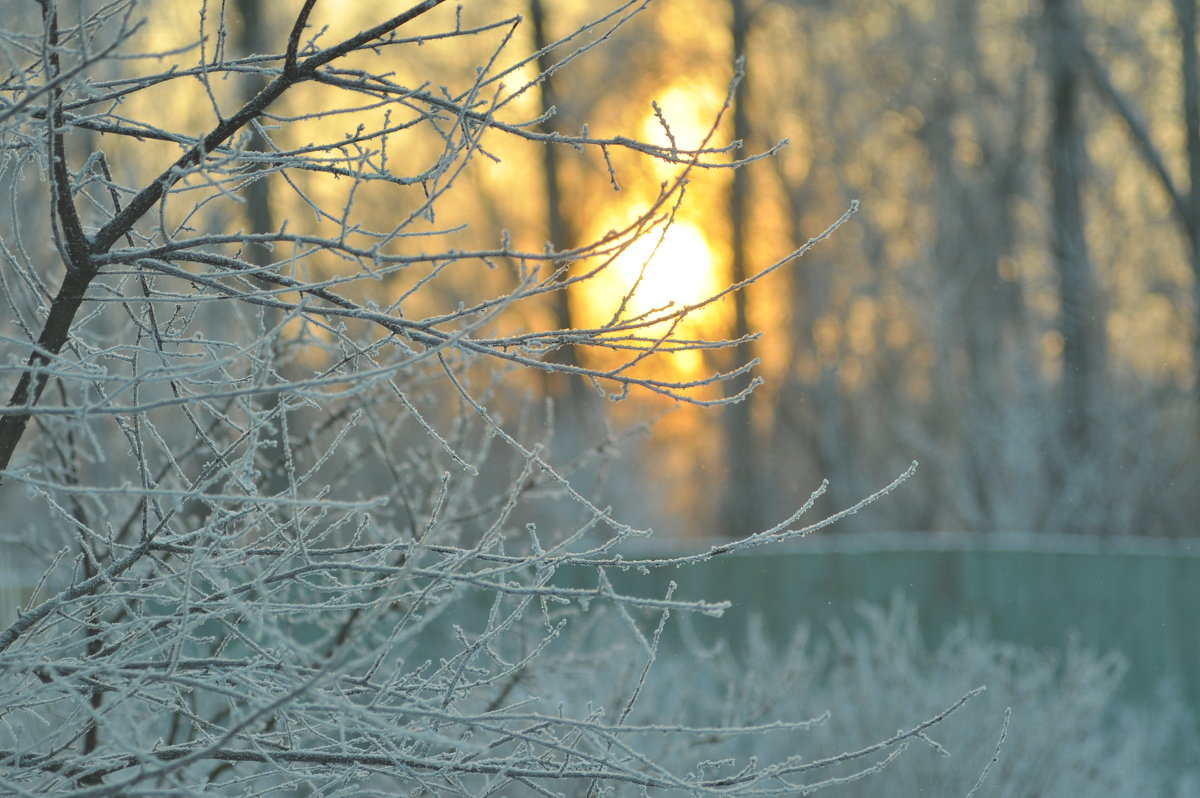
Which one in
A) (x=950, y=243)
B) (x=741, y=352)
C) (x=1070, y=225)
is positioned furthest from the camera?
(x=741, y=352)

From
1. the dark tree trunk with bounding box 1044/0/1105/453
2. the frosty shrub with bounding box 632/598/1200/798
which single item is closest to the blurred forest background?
the dark tree trunk with bounding box 1044/0/1105/453

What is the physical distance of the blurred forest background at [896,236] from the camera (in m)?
17.5

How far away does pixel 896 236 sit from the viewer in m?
21.3

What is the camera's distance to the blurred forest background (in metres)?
17.5

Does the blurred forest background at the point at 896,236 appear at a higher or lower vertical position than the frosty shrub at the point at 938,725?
higher

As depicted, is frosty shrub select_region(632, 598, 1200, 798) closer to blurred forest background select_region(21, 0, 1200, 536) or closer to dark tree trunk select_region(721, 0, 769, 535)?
blurred forest background select_region(21, 0, 1200, 536)

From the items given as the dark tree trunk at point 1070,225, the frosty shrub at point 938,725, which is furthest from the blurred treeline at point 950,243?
the frosty shrub at point 938,725

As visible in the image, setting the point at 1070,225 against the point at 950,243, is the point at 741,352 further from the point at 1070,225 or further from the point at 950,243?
the point at 1070,225

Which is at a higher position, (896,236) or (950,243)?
(896,236)

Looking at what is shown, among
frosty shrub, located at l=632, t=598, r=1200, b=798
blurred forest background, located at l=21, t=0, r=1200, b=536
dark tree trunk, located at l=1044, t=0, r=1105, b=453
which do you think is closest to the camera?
frosty shrub, located at l=632, t=598, r=1200, b=798

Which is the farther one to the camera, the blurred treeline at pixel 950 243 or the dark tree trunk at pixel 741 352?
the dark tree trunk at pixel 741 352

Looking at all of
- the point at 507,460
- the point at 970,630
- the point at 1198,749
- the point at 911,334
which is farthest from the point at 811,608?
the point at 911,334

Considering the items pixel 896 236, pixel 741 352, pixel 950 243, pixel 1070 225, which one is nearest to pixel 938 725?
pixel 1070 225

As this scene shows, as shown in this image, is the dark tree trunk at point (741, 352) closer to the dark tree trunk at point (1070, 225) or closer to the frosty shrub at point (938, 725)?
the dark tree trunk at point (1070, 225)
